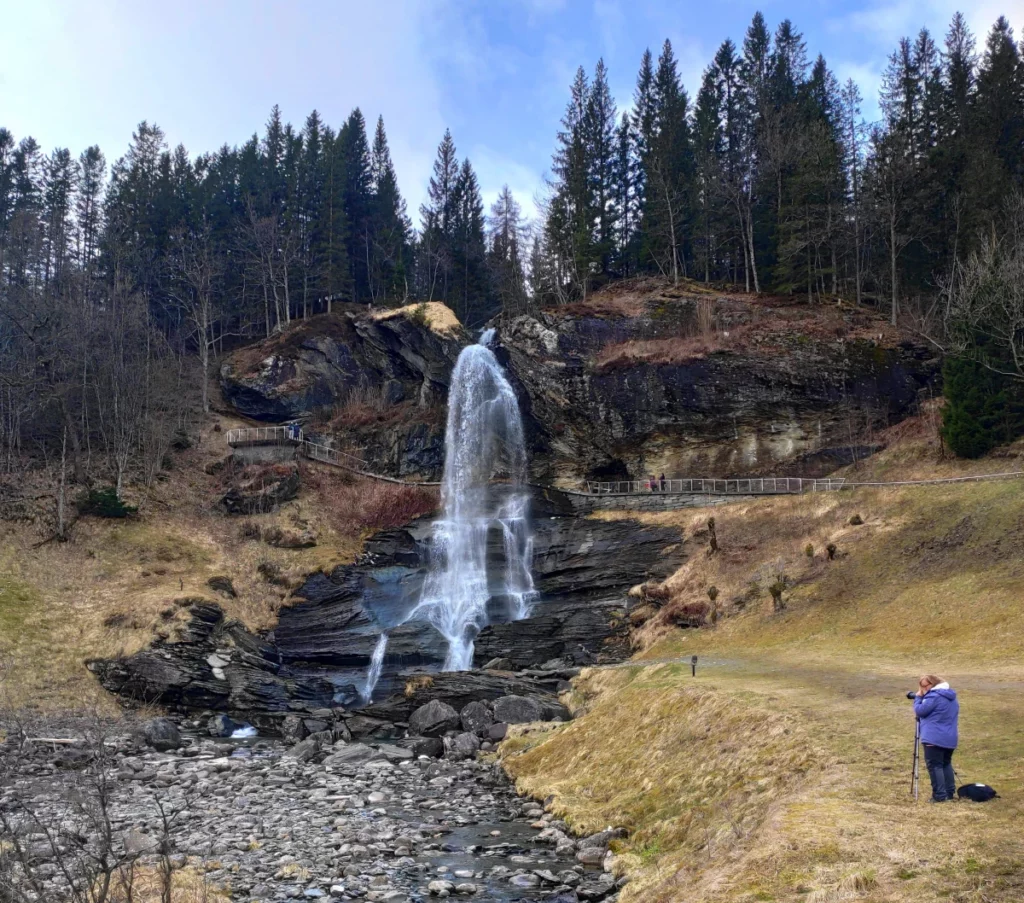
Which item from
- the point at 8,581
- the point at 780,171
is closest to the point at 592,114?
the point at 780,171

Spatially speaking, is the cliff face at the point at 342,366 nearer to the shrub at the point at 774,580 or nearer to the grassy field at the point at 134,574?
the grassy field at the point at 134,574

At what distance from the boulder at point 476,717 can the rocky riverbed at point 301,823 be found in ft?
5.85

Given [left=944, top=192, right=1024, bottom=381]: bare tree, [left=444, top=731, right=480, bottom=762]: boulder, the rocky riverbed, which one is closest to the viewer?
the rocky riverbed

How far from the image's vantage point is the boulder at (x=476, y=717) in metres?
24.2

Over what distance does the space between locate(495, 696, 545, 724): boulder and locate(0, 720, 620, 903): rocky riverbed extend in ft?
7.65

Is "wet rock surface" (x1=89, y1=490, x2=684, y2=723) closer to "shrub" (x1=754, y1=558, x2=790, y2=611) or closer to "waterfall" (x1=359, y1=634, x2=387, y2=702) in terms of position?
"waterfall" (x1=359, y1=634, x2=387, y2=702)

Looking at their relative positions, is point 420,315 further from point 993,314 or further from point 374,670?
point 993,314

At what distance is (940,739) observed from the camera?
9133 millimetres

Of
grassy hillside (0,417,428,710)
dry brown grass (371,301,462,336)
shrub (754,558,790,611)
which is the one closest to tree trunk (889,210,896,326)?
shrub (754,558,790,611)

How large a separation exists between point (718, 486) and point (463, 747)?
2398 cm

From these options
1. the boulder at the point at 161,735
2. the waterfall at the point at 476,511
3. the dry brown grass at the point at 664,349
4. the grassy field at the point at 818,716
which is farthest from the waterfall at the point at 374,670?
the dry brown grass at the point at 664,349

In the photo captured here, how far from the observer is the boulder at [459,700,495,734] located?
24.2 m

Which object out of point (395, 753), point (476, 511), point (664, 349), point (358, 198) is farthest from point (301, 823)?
point (358, 198)

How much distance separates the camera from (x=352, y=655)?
1324 inches
